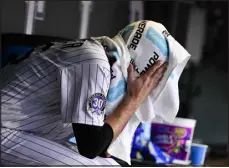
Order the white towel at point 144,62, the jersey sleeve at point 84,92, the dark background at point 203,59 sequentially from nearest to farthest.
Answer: the jersey sleeve at point 84,92 < the white towel at point 144,62 < the dark background at point 203,59

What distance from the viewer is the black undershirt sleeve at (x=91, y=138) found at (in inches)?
33.7

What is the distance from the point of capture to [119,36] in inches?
39.3

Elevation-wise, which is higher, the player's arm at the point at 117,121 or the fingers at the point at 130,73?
the fingers at the point at 130,73

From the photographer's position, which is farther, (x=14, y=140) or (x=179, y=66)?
(x=179, y=66)

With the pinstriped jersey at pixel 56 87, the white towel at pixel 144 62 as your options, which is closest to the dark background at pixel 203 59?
the white towel at pixel 144 62

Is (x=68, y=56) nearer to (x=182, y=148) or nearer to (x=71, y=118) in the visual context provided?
(x=71, y=118)

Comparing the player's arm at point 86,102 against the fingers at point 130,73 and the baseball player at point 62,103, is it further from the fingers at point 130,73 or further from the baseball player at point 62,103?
the fingers at point 130,73

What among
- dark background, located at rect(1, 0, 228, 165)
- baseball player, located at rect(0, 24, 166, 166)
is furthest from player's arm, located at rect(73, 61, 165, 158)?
dark background, located at rect(1, 0, 228, 165)

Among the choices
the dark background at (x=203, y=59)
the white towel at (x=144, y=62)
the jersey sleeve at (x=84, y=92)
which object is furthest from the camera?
the dark background at (x=203, y=59)

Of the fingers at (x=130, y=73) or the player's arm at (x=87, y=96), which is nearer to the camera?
the player's arm at (x=87, y=96)

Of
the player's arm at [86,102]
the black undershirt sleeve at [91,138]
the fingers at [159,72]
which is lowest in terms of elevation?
the black undershirt sleeve at [91,138]

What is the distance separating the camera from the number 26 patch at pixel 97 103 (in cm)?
85

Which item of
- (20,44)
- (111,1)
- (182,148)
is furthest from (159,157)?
(20,44)

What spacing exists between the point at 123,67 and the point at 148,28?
0.12m
